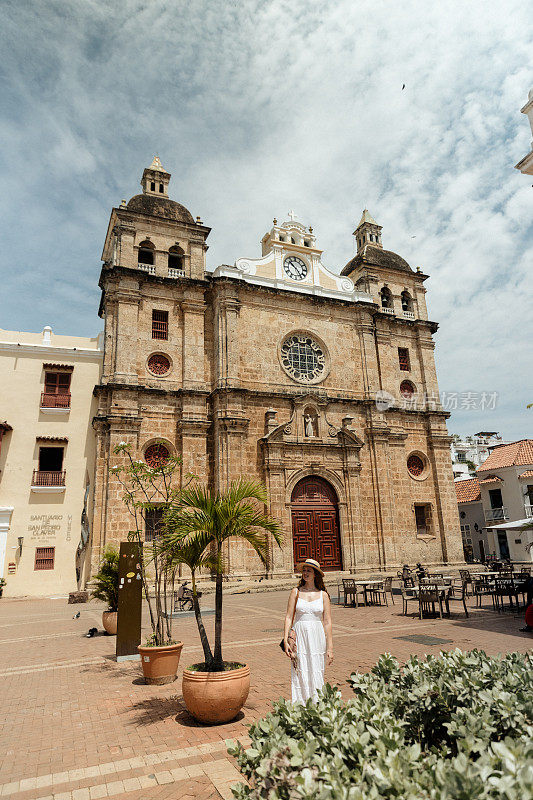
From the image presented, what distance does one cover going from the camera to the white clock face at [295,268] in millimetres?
27600

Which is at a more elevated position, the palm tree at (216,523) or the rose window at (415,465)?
the rose window at (415,465)

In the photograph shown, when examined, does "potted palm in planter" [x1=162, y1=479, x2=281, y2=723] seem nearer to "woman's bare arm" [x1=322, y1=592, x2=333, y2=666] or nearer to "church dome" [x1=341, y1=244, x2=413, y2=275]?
"woman's bare arm" [x1=322, y1=592, x2=333, y2=666]

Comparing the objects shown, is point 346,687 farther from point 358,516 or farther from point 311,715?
point 358,516

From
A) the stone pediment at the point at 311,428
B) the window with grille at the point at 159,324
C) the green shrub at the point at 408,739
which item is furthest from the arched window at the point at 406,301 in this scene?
the green shrub at the point at 408,739

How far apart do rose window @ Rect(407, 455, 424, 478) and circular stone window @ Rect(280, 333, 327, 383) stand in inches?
295

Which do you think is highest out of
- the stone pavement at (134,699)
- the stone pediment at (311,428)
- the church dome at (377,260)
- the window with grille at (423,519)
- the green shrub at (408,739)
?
the church dome at (377,260)

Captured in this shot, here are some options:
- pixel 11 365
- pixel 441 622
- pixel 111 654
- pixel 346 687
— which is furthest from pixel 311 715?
pixel 11 365

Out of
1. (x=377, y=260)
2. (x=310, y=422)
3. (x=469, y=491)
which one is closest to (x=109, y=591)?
(x=310, y=422)

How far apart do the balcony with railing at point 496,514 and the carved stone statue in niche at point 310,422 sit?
65.5 feet

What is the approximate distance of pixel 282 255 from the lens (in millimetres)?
27578

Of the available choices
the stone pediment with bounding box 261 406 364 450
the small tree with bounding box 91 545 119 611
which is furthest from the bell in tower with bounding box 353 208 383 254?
the small tree with bounding box 91 545 119 611

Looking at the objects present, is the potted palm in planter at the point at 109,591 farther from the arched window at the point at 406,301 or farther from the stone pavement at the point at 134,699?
the arched window at the point at 406,301

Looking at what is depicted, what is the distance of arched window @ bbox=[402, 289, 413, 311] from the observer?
3173 cm

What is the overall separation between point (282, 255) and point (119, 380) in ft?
39.1
